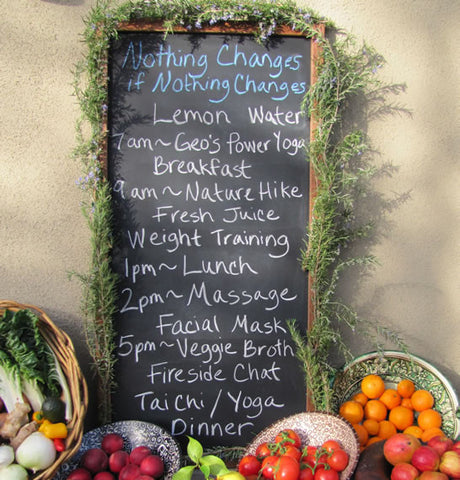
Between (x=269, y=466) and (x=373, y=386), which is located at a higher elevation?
(x=373, y=386)

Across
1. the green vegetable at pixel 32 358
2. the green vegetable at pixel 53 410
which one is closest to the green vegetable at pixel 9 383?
the green vegetable at pixel 32 358

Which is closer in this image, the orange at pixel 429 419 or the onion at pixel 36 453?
the onion at pixel 36 453

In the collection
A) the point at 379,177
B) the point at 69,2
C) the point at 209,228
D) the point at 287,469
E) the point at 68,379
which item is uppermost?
the point at 69,2

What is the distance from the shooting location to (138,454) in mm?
1860

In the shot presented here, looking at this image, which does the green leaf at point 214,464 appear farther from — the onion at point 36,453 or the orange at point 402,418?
the orange at point 402,418

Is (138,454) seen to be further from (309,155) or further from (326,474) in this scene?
(309,155)

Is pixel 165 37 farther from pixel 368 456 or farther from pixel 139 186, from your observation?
pixel 368 456

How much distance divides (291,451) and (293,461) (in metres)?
0.06

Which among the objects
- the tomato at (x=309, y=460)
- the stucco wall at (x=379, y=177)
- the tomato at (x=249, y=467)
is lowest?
the tomato at (x=249, y=467)

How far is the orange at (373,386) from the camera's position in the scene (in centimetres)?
210

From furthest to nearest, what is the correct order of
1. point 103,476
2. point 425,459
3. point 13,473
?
point 103,476 → point 425,459 → point 13,473

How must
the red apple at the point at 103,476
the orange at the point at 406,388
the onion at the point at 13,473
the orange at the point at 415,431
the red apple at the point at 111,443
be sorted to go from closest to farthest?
1. the onion at the point at 13,473
2. the red apple at the point at 103,476
3. the red apple at the point at 111,443
4. the orange at the point at 415,431
5. the orange at the point at 406,388

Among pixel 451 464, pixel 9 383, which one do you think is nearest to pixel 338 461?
pixel 451 464

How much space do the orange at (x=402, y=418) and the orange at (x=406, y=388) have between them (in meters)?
0.07
